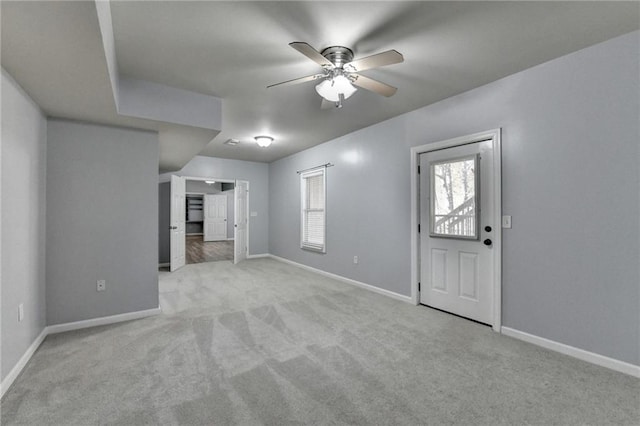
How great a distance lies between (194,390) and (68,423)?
2.16 ft

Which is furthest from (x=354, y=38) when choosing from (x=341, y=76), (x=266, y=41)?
(x=266, y=41)

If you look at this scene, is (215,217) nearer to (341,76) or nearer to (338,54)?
(341,76)

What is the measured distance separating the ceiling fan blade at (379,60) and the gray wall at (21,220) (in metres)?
2.46

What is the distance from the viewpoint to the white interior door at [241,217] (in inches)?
268

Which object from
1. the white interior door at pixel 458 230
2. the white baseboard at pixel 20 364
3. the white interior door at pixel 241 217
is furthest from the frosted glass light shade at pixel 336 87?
the white interior door at pixel 241 217

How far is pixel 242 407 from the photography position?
1753 mm

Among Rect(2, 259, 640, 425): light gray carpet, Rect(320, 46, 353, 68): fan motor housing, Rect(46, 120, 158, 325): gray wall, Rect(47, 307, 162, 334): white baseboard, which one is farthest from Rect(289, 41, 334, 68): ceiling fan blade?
Rect(47, 307, 162, 334): white baseboard

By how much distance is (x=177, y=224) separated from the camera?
6090 mm

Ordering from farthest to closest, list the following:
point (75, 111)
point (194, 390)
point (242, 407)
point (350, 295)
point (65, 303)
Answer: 1. point (350, 295)
2. point (65, 303)
3. point (75, 111)
4. point (194, 390)
5. point (242, 407)

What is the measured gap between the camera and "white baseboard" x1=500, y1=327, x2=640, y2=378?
82.7 inches

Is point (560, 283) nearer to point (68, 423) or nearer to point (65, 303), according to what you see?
point (68, 423)

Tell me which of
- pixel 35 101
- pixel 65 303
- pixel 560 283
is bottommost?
pixel 65 303

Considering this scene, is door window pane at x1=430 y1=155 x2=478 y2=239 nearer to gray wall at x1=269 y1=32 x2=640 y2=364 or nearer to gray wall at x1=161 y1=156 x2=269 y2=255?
gray wall at x1=269 y1=32 x2=640 y2=364

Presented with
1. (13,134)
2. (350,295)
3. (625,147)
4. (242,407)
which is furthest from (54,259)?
(625,147)
